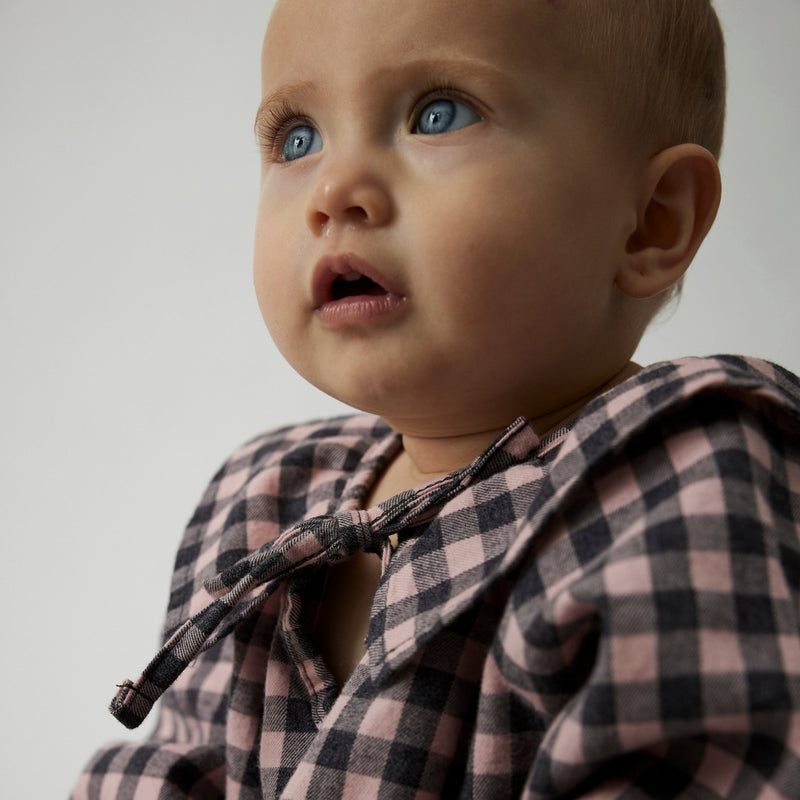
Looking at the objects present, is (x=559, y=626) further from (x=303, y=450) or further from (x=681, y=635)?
(x=303, y=450)

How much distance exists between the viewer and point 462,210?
561 millimetres

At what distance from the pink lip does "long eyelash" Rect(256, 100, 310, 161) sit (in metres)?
0.11

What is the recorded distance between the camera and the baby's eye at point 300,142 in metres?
0.65

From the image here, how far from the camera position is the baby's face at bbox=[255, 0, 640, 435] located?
0.57 m

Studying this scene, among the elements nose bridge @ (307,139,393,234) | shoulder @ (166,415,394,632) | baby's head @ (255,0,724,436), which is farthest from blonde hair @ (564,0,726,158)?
shoulder @ (166,415,394,632)

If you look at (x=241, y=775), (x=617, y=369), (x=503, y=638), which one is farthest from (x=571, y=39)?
(x=241, y=775)

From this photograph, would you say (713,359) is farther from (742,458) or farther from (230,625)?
(230,625)

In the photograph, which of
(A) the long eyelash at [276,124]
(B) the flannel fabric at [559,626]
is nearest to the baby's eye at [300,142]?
(A) the long eyelash at [276,124]

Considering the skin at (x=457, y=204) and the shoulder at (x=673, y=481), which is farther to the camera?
the skin at (x=457, y=204)

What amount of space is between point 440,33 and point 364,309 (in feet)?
0.51

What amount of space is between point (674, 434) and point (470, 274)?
0.46ft

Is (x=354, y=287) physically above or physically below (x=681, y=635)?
above

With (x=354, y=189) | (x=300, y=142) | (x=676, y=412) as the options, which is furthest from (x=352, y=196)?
(x=676, y=412)

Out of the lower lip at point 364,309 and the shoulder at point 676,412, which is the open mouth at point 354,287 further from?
the shoulder at point 676,412
